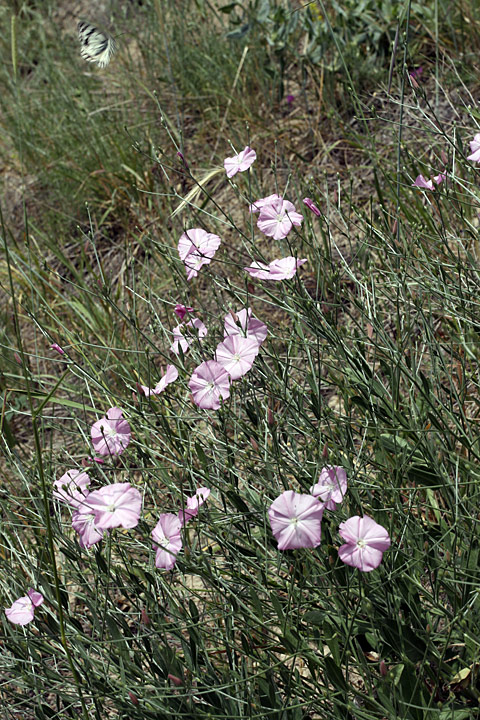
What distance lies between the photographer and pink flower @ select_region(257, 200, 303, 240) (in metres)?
1.58

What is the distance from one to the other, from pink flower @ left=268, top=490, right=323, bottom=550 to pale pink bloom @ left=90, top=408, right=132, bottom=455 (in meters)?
0.47

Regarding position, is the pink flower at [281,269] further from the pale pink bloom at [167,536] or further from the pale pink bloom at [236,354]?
the pale pink bloom at [167,536]

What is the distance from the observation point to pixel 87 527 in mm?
1323

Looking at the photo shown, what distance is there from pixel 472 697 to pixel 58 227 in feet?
9.22

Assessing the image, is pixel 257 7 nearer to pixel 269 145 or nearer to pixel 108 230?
pixel 269 145

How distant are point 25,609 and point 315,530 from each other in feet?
2.07

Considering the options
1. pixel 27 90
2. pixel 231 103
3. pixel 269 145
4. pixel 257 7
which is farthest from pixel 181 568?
pixel 27 90

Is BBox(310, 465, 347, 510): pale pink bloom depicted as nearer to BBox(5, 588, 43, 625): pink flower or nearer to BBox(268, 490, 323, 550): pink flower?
BBox(268, 490, 323, 550): pink flower

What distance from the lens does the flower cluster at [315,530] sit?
1127 mm

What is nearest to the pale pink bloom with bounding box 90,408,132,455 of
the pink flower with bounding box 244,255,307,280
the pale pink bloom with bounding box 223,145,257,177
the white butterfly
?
the pink flower with bounding box 244,255,307,280

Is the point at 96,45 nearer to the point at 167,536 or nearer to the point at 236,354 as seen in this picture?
the point at 236,354

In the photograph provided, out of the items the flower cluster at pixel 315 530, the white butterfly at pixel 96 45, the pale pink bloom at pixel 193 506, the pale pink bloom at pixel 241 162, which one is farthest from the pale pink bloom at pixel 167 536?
the white butterfly at pixel 96 45

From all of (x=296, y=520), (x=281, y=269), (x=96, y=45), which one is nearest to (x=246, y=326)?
(x=281, y=269)

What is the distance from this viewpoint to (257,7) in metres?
3.25
